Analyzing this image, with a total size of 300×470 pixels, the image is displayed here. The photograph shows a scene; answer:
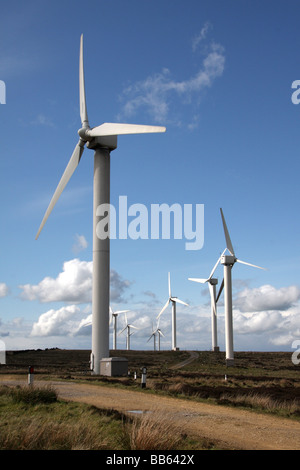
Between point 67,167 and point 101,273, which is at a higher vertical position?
point 67,167

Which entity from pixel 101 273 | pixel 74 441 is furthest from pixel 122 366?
pixel 74 441

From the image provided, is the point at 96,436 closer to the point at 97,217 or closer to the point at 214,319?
the point at 97,217

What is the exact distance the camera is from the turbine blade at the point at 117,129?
37972 millimetres

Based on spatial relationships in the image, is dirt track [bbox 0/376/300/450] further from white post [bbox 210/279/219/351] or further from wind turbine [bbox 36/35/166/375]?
white post [bbox 210/279/219/351]

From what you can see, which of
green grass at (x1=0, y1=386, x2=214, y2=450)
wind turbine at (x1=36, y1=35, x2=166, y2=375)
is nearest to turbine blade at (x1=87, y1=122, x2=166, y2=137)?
wind turbine at (x1=36, y1=35, x2=166, y2=375)

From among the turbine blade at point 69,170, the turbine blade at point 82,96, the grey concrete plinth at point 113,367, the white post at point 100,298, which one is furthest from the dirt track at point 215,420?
the turbine blade at point 82,96

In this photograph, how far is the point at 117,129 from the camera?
4234cm

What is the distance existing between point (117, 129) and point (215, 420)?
101ft

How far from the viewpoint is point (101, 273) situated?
41.2 meters

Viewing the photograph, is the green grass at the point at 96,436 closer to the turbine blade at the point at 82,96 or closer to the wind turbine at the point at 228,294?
the turbine blade at the point at 82,96

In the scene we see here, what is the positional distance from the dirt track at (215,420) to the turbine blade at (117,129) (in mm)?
20781
